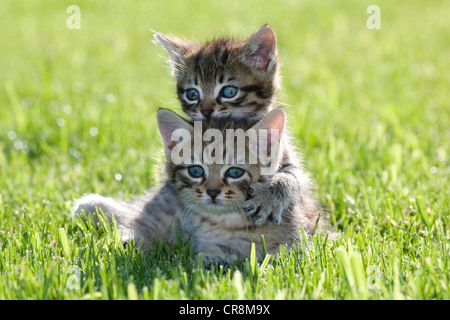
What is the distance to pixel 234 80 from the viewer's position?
3842mm

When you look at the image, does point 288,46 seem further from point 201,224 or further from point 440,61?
point 201,224

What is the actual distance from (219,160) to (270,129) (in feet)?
1.10

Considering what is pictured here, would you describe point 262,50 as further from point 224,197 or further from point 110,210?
point 110,210

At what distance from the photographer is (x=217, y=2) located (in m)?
11.1

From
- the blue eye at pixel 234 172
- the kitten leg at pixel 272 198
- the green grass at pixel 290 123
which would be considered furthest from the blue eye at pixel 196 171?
the green grass at pixel 290 123

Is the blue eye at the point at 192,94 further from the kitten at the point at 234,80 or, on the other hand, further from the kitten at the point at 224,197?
the kitten at the point at 224,197

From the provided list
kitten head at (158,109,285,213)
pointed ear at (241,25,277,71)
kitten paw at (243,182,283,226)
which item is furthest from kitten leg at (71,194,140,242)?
pointed ear at (241,25,277,71)

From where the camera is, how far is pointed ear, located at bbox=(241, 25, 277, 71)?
3.91 m

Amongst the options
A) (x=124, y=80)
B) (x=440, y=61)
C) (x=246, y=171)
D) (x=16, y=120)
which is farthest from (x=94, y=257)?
(x=440, y=61)

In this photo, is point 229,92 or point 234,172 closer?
point 234,172

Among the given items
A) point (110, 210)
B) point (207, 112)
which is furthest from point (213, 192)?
point (110, 210)

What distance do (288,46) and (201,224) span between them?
5.78 metres

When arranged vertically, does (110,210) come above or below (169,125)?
below

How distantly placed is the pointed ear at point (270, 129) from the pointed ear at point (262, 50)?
2.57 ft
